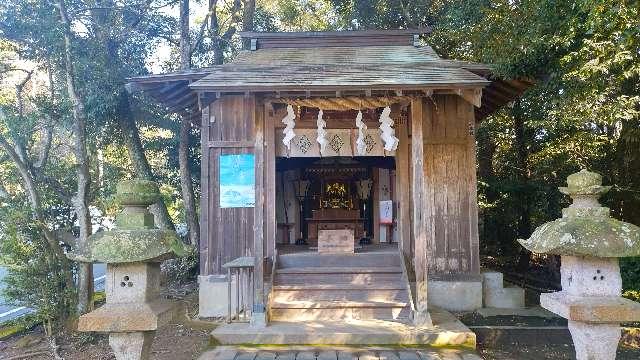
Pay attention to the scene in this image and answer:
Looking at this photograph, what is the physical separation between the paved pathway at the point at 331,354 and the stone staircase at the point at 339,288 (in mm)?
991

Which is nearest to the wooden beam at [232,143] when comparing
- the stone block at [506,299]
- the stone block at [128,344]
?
the stone block at [128,344]

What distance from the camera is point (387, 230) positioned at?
38.3ft

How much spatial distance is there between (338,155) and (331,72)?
175cm

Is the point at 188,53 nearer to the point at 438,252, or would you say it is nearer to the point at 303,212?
the point at 303,212

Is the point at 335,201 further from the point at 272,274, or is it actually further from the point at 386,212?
the point at 272,274

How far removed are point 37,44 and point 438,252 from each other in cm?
992

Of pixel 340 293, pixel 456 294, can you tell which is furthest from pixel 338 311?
pixel 456 294

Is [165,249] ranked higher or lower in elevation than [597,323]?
higher

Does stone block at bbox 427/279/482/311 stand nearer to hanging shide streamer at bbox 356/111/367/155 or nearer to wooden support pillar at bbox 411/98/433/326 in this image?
wooden support pillar at bbox 411/98/433/326

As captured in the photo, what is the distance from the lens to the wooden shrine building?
23.5 ft

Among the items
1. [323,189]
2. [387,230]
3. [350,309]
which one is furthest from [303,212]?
[350,309]

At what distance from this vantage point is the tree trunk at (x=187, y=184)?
13.2 metres

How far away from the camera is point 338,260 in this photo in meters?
8.92

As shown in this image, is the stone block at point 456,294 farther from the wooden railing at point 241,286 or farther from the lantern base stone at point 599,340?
the lantern base stone at point 599,340
